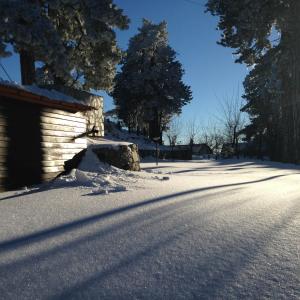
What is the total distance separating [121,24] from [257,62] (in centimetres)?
1221

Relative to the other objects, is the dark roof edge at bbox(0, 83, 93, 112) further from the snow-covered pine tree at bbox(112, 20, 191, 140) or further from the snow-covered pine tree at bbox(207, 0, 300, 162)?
the snow-covered pine tree at bbox(112, 20, 191, 140)

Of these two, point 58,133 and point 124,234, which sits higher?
point 58,133

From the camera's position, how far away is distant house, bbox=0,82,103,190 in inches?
258

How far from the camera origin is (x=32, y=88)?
25.4 feet

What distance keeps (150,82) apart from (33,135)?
2620 centimetres

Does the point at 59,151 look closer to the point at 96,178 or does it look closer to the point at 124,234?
the point at 96,178

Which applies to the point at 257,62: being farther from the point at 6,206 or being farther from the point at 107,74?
the point at 6,206

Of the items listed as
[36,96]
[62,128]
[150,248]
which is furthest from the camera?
[62,128]

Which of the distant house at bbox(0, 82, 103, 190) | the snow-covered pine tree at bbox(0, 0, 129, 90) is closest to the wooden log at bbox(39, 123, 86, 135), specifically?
the distant house at bbox(0, 82, 103, 190)

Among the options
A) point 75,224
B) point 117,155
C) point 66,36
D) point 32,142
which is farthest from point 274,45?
point 75,224

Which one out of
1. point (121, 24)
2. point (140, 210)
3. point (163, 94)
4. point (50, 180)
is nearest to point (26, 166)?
point (50, 180)

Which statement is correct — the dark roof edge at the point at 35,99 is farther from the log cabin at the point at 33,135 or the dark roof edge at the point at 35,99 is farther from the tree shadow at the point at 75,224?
the tree shadow at the point at 75,224

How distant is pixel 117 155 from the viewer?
9.18 metres

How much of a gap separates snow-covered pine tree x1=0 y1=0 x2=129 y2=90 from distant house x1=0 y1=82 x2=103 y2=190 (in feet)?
11.6
